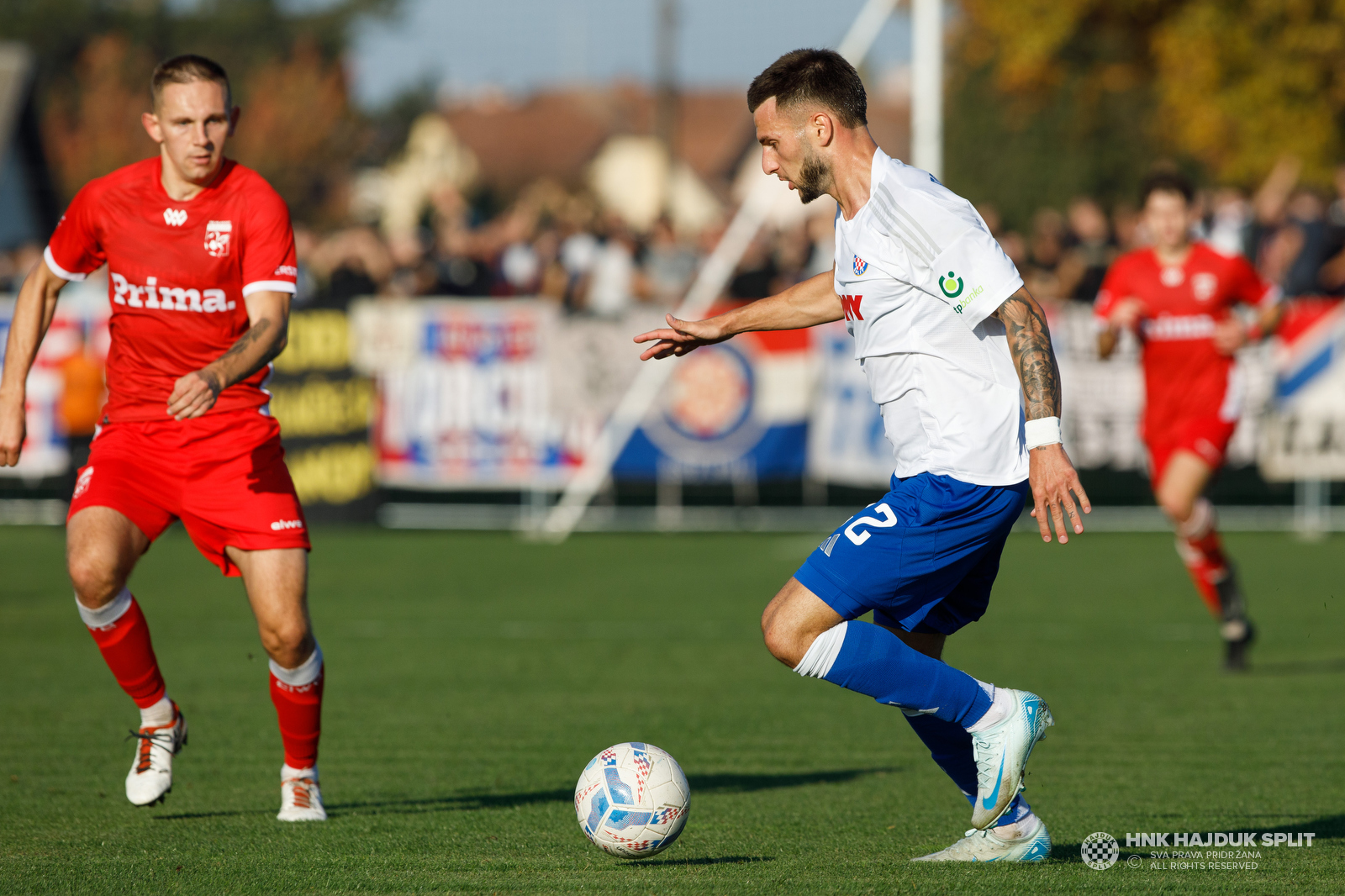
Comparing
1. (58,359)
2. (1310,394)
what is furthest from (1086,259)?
(58,359)

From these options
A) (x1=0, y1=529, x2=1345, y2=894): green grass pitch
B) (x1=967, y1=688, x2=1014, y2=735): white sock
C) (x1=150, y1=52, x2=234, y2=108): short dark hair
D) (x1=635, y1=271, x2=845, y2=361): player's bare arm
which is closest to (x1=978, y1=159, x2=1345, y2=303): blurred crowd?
(x1=0, y1=529, x2=1345, y2=894): green grass pitch

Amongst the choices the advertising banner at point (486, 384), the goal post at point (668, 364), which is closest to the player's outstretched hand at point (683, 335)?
the goal post at point (668, 364)

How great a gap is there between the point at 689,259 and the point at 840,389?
3090mm

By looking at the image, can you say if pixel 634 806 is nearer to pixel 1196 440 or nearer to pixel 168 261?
pixel 168 261

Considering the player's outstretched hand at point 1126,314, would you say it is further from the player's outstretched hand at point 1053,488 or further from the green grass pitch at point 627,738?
the player's outstretched hand at point 1053,488

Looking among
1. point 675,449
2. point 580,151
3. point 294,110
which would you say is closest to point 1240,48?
point 675,449

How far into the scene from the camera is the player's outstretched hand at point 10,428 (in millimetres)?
5605

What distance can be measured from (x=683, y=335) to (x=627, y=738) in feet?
8.27

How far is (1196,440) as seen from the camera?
31.2 ft

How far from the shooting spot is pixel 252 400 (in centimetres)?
582

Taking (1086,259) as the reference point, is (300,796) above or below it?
below

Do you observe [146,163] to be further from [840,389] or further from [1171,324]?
[840,389]

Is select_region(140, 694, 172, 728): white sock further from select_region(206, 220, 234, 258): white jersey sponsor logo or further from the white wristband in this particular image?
the white wristband

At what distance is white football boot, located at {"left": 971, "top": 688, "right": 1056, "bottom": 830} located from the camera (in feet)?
15.2
